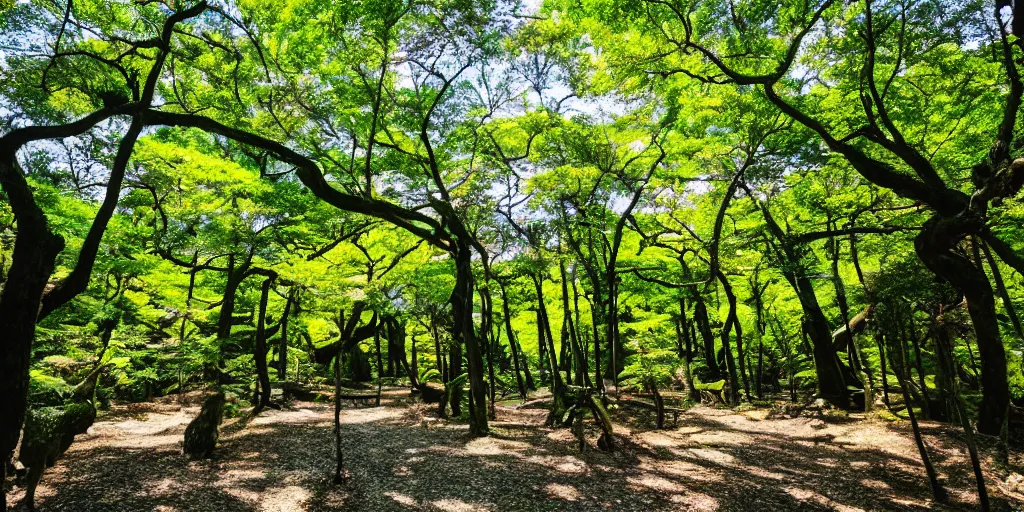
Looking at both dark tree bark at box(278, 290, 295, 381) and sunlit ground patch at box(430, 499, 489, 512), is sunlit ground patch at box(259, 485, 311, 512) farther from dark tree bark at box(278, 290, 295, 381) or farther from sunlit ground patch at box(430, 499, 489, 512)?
dark tree bark at box(278, 290, 295, 381)

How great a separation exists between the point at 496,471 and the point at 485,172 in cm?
844

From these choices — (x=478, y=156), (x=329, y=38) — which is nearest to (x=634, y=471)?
(x=478, y=156)

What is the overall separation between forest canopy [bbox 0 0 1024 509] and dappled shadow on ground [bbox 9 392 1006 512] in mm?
1024

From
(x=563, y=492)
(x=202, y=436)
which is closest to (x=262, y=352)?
(x=202, y=436)

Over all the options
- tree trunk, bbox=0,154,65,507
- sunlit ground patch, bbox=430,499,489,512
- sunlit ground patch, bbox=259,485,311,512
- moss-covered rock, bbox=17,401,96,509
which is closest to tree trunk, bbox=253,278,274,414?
moss-covered rock, bbox=17,401,96,509

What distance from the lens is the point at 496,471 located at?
9.32m

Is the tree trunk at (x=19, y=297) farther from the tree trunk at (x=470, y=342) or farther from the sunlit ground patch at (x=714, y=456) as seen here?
the sunlit ground patch at (x=714, y=456)

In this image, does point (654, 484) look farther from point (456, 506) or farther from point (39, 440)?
point (39, 440)

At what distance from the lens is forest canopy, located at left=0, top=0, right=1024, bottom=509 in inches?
310

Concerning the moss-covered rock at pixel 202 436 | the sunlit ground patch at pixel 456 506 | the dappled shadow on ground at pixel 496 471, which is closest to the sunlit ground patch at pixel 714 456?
the dappled shadow on ground at pixel 496 471

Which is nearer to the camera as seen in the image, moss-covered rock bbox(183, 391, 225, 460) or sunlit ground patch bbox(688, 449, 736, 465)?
moss-covered rock bbox(183, 391, 225, 460)

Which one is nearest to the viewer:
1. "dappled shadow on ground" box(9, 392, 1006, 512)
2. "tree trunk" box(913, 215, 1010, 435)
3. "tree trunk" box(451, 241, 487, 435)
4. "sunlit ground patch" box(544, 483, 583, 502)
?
"dappled shadow on ground" box(9, 392, 1006, 512)

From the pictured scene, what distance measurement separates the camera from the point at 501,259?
61.1 ft

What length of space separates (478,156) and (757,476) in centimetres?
1042
